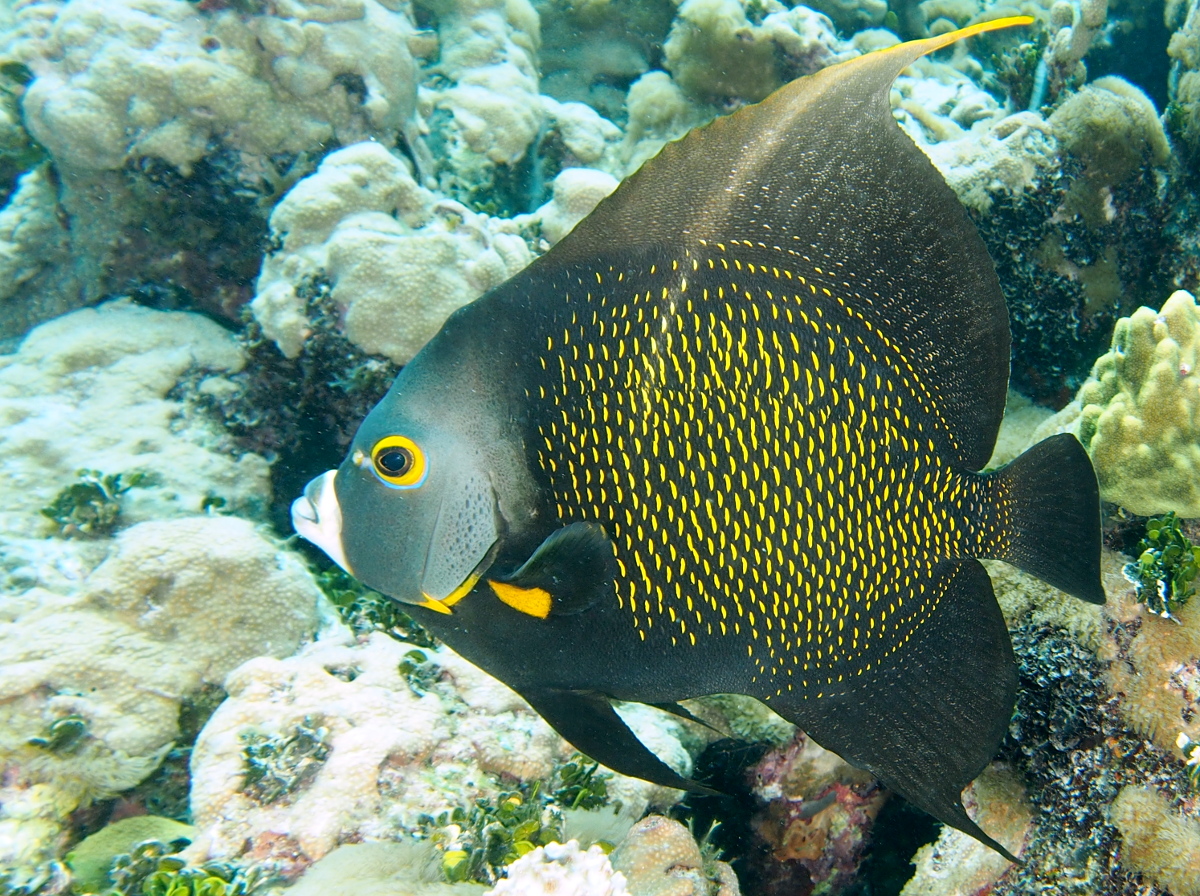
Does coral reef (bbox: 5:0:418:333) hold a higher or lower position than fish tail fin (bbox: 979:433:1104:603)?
lower

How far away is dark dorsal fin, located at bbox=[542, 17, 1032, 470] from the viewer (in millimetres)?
1475

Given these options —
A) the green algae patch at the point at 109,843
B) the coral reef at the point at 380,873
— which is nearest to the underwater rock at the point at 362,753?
the coral reef at the point at 380,873

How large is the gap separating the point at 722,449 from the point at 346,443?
298cm

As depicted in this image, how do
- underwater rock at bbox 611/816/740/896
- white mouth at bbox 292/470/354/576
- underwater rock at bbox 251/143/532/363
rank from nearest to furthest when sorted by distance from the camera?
white mouth at bbox 292/470/354/576 → underwater rock at bbox 611/816/740/896 → underwater rock at bbox 251/143/532/363

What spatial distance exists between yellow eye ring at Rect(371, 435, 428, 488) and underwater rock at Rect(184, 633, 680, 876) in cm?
122

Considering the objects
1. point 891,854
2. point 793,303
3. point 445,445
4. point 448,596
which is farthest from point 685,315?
point 891,854

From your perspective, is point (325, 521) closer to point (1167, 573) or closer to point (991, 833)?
point (991, 833)

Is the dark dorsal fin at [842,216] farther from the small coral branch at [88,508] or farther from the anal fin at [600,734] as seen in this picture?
the small coral branch at [88,508]

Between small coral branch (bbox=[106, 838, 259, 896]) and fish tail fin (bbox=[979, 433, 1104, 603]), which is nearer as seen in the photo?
fish tail fin (bbox=[979, 433, 1104, 603])

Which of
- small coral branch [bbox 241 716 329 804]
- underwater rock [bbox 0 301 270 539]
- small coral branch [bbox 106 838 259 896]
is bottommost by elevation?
underwater rock [bbox 0 301 270 539]

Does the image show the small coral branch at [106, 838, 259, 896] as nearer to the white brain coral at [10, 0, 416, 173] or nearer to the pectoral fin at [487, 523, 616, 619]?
the pectoral fin at [487, 523, 616, 619]

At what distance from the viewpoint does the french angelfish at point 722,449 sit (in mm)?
1478

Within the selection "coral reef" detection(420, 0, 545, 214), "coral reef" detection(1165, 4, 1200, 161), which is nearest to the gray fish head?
"coral reef" detection(1165, 4, 1200, 161)

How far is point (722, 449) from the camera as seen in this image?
1.47m
